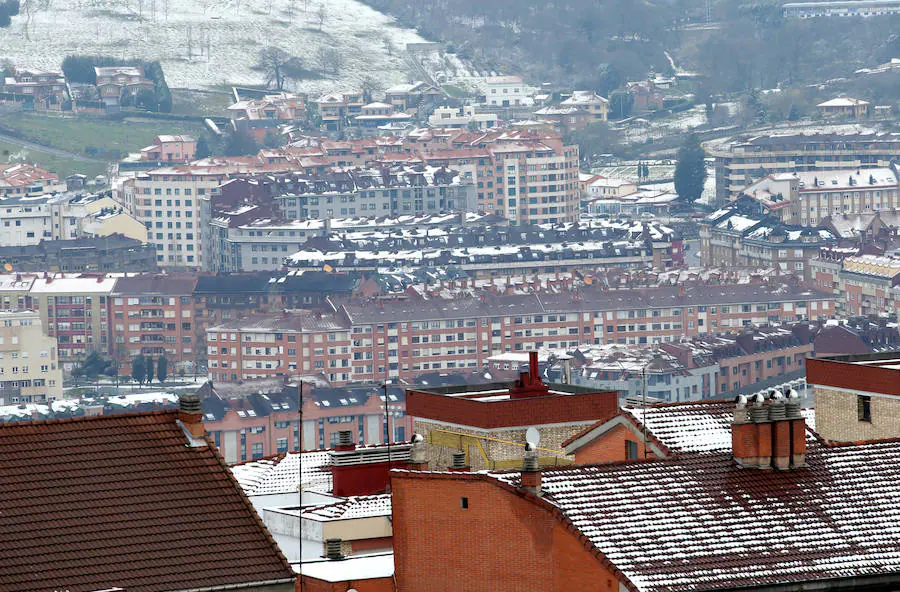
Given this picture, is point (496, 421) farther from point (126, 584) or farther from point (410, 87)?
point (410, 87)

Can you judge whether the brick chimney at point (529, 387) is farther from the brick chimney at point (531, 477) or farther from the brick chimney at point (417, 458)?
the brick chimney at point (531, 477)

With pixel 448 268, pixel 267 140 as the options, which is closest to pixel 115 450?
pixel 448 268

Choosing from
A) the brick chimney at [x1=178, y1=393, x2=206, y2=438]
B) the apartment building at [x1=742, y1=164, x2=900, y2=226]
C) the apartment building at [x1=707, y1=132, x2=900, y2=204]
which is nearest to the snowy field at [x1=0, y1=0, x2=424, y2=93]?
→ the apartment building at [x1=707, y1=132, x2=900, y2=204]

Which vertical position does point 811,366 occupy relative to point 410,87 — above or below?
below

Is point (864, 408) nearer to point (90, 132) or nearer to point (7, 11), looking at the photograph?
point (90, 132)

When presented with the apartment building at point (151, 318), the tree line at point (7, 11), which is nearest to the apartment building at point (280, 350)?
the apartment building at point (151, 318)

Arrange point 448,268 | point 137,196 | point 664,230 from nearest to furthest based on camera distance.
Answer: point 448,268
point 664,230
point 137,196
